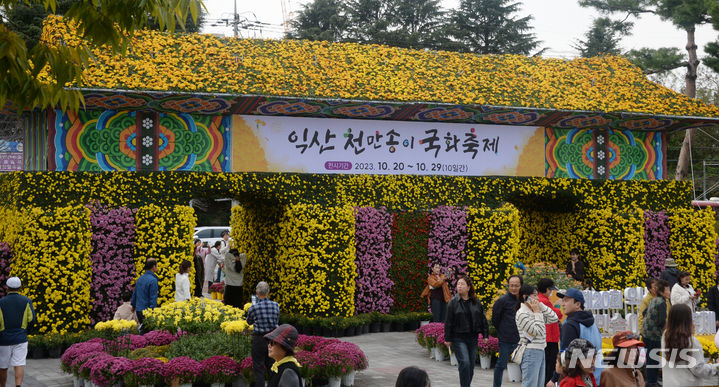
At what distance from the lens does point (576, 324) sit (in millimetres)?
7867

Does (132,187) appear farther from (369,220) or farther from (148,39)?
(369,220)

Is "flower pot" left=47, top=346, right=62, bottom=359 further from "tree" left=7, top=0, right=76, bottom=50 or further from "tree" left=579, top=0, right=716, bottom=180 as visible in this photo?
"tree" left=579, top=0, right=716, bottom=180

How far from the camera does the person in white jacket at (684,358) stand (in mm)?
7426

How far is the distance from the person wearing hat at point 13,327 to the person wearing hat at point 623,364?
7357 millimetres

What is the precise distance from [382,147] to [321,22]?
Result: 89.0 feet

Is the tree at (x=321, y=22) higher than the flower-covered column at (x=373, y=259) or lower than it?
higher

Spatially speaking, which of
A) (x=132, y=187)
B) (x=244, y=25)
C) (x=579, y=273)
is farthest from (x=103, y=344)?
(x=244, y=25)

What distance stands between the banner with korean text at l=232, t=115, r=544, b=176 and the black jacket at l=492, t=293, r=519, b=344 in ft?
27.3

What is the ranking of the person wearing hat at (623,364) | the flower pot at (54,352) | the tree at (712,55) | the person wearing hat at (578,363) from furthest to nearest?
the tree at (712,55) → the flower pot at (54,352) → the person wearing hat at (623,364) → the person wearing hat at (578,363)

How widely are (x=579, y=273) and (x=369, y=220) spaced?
5197 mm

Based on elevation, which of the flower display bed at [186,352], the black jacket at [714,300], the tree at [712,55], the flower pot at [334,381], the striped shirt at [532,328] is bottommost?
the flower pot at [334,381]

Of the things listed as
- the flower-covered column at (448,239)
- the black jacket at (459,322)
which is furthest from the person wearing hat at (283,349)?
the flower-covered column at (448,239)

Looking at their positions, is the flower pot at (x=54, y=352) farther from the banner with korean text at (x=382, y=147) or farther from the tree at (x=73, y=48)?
the tree at (x=73, y=48)

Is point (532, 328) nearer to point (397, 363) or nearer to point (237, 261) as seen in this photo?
point (397, 363)
